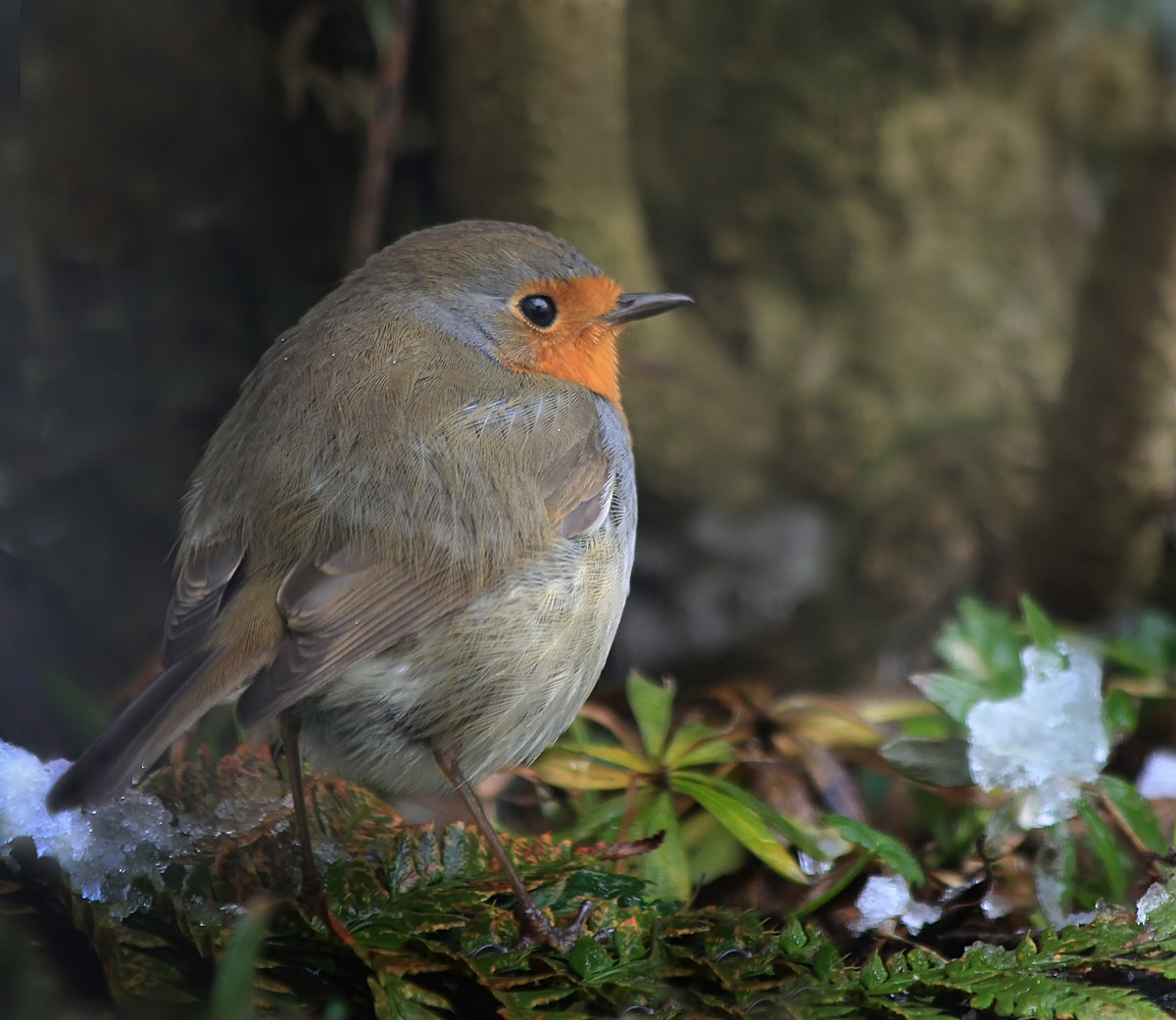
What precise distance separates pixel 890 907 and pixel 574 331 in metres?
1.20

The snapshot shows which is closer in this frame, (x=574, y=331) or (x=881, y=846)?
(x=881, y=846)

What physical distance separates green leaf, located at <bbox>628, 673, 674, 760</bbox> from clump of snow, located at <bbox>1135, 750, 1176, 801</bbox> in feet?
3.10

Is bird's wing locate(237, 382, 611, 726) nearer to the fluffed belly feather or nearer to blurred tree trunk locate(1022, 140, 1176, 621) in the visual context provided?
the fluffed belly feather

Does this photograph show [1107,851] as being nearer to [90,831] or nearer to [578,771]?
[578,771]

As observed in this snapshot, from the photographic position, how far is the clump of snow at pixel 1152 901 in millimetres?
1818

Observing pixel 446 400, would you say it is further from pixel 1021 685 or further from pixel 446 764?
pixel 1021 685

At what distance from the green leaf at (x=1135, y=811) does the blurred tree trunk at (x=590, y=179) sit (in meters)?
1.47

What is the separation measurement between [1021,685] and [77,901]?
1.61m

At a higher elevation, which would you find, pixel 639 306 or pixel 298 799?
pixel 639 306

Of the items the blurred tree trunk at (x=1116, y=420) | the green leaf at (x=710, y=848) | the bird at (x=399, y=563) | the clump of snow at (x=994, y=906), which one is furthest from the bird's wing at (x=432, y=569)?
the blurred tree trunk at (x=1116, y=420)

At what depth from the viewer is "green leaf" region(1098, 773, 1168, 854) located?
2102 millimetres

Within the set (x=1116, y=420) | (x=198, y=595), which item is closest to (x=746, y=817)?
(x=198, y=595)

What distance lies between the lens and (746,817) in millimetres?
2076

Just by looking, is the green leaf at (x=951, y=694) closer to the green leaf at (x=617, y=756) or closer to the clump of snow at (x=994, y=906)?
the clump of snow at (x=994, y=906)
